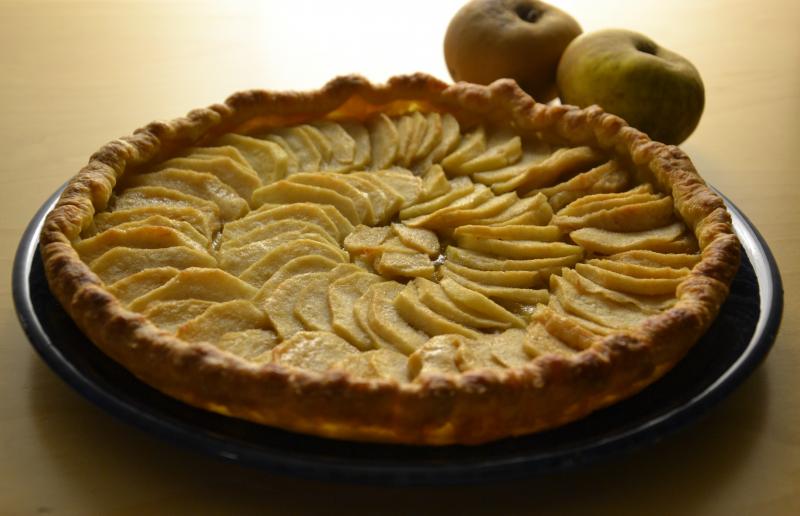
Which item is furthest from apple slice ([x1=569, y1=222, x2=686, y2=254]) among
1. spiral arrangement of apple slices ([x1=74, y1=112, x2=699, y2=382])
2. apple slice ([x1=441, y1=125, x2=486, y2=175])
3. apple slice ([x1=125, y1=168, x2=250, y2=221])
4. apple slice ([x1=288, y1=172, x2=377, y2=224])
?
apple slice ([x1=125, y1=168, x2=250, y2=221])

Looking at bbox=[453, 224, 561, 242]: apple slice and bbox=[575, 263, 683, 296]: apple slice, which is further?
bbox=[453, 224, 561, 242]: apple slice

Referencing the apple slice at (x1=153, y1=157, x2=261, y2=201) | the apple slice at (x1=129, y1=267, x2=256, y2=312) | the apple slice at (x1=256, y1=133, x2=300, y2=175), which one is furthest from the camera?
the apple slice at (x1=256, y1=133, x2=300, y2=175)

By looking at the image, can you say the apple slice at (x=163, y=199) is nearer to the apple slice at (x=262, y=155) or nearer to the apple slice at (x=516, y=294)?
the apple slice at (x=262, y=155)

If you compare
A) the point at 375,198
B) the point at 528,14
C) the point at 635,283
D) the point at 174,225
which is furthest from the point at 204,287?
the point at 528,14

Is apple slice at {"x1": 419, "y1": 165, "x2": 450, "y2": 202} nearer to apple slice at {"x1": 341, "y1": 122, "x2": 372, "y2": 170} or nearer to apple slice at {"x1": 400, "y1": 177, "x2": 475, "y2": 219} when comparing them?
apple slice at {"x1": 400, "y1": 177, "x2": 475, "y2": 219}

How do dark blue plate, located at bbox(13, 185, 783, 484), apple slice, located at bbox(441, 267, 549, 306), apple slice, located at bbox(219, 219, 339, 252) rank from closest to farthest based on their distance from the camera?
dark blue plate, located at bbox(13, 185, 783, 484), apple slice, located at bbox(441, 267, 549, 306), apple slice, located at bbox(219, 219, 339, 252)

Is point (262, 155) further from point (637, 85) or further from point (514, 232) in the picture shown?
point (637, 85)

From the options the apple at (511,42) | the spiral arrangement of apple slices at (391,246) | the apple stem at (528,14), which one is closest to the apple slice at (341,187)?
the spiral arrangement of apple slices at (391,246)
